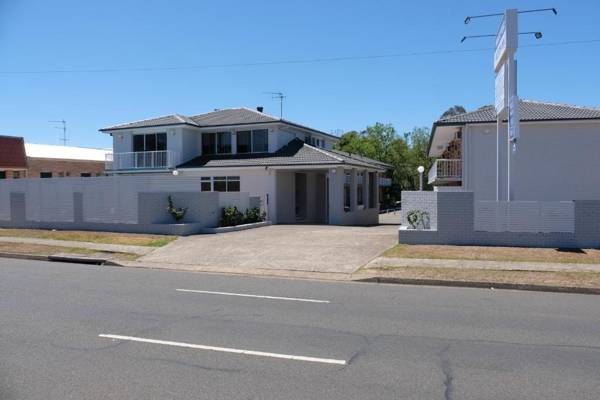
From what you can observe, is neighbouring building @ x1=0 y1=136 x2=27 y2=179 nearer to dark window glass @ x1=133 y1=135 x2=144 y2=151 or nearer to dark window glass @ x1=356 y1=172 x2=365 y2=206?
dark window glass @ x1=133 y1=135 x2=144 y2=151

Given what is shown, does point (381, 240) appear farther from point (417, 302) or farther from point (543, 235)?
point (417, 302)

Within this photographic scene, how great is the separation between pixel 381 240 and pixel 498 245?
12.8ft

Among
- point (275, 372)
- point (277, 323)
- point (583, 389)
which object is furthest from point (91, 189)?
Result: point (583, 389)

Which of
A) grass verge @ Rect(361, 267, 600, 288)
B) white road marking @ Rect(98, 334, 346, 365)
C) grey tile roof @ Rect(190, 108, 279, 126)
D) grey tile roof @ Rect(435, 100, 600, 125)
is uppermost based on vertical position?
grey tile roof @ Rect(190, 108, 279, 126)

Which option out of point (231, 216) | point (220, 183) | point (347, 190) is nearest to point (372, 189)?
point (347, 190)

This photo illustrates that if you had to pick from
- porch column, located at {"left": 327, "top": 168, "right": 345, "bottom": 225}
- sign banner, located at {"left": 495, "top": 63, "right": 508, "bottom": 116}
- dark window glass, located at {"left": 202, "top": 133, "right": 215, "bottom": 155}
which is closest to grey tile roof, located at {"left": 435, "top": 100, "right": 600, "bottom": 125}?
porch column, located at {"left": 327, "top": 168, "right": 345, "bottom": 225}

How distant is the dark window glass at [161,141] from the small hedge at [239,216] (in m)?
9.60

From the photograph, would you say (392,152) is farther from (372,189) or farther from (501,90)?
(501,90)

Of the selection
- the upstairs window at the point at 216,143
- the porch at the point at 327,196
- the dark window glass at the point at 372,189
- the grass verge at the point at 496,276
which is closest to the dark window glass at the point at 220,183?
the upstairs window at the point at 216,143

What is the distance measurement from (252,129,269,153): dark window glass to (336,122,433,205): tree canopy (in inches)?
1525

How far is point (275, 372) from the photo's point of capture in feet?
19.0

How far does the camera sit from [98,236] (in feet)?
70.8

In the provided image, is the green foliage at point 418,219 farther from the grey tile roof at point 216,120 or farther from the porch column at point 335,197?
the grey tile roof at point 216,120

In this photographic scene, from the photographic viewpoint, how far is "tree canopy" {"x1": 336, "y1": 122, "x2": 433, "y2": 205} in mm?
71438
